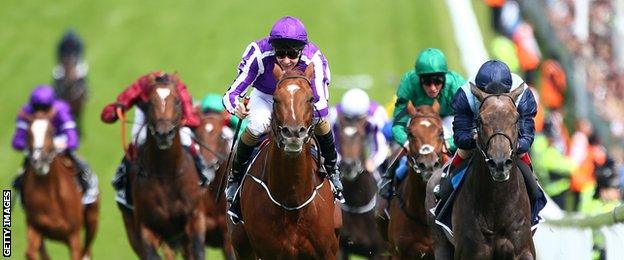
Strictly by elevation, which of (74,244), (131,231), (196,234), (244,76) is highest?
(244,76)

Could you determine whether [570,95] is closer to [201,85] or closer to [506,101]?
[201,85]

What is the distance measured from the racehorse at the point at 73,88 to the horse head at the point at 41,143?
31.2 ft

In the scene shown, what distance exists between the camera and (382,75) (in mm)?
28344

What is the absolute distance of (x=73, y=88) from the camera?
23734 mm

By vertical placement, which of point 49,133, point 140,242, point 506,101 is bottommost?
point 140,242

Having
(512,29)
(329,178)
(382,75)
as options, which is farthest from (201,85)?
(329,178)

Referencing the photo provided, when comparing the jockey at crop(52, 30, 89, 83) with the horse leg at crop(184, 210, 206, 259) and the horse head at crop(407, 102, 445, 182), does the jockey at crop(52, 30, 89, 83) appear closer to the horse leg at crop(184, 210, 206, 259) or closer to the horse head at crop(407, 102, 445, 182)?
the horse leg at crop(184, 210, 206, 259)

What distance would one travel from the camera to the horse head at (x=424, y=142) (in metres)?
10.8

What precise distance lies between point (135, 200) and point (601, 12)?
14253 millimetres

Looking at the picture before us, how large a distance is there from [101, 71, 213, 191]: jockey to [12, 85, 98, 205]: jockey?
799mm

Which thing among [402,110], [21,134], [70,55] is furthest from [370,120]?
[70,55]

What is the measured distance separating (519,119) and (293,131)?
1349 millimetres

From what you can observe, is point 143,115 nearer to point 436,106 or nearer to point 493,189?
point 436,106

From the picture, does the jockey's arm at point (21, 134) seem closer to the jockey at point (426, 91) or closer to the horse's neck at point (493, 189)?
the jockey at point (426, 91)
